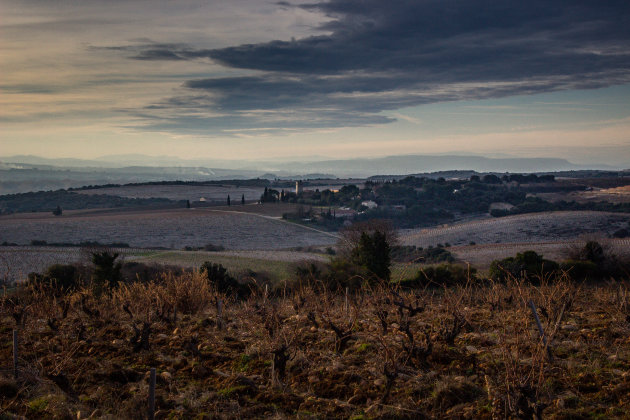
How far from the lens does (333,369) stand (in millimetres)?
6621

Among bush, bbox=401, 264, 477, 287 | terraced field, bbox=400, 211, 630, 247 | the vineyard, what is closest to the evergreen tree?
bush, bbox=401, 264, 477, 287

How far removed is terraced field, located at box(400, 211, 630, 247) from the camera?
62.8 meters

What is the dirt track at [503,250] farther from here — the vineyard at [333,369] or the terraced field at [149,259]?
the vineyard at [333,369]

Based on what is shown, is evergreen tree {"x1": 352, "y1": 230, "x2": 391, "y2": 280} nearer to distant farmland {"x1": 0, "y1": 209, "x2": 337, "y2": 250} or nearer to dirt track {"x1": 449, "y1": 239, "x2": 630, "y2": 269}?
dirt track {"x1": 449, "y1": 239, "x2": 630, "y2": 269}

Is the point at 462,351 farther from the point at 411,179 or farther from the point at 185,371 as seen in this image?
the point at 411,179

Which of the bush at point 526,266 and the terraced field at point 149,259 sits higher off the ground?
the bush at point 526,266

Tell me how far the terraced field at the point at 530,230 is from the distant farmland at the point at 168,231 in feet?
47.1

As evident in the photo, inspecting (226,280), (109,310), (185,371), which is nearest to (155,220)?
(226,280)

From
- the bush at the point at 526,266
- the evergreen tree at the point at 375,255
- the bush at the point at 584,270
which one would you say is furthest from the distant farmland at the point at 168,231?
the bush at the point at 584,270

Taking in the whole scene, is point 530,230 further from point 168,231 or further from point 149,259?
point 168,231

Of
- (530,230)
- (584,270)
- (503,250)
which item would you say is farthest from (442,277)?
(530,230)

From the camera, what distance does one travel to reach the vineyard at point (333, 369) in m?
5.42

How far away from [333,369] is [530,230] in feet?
216

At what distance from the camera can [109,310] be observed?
1140 cm
